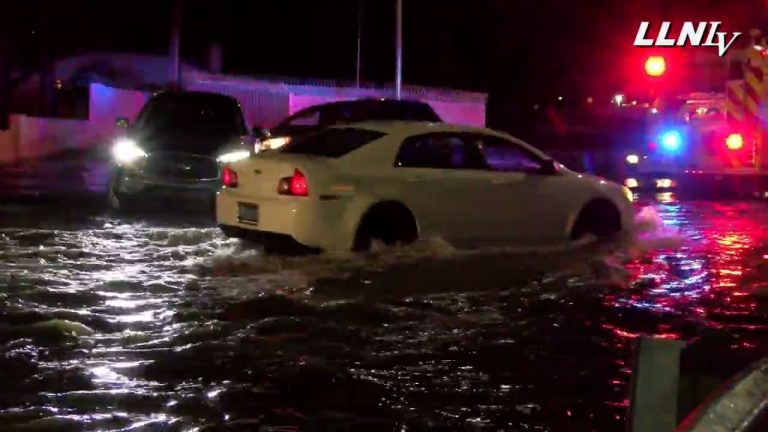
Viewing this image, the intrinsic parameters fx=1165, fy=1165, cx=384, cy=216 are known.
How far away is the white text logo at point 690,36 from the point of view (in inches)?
603

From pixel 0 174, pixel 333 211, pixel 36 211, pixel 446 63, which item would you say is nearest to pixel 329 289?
pixel 333 211

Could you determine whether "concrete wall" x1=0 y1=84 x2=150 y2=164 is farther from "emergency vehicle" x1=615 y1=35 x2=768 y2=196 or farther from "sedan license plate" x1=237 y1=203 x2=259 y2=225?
"sedan license plate" x1=237 y1=203 x2=259 y2=225

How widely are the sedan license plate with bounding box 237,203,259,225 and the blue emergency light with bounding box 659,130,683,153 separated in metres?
10.2

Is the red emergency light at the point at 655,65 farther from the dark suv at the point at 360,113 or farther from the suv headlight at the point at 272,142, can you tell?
the suv headlight at the point at 272,142

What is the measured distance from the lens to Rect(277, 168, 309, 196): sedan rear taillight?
33.5 feet

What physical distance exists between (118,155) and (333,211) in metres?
4.89

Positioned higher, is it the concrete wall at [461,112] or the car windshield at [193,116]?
the concrete wall at [461,112]

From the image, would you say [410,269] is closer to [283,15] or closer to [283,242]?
[283,242]

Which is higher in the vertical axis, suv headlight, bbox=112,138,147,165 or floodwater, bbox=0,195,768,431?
suv headlight, bbox=112,138,147,165

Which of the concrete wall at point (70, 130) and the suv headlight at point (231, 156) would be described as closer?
the suv headlight at point (231, 156)

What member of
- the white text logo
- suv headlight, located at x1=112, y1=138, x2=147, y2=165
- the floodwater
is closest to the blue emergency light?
the white text logo

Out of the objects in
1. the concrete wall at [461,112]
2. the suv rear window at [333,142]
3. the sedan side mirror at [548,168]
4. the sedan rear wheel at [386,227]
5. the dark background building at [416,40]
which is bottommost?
the sedan rear wheel at [386,227]

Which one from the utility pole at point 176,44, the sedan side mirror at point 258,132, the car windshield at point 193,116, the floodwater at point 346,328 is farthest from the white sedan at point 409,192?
the utility pole at point 176,44

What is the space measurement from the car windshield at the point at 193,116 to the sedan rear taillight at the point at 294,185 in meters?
4.37
